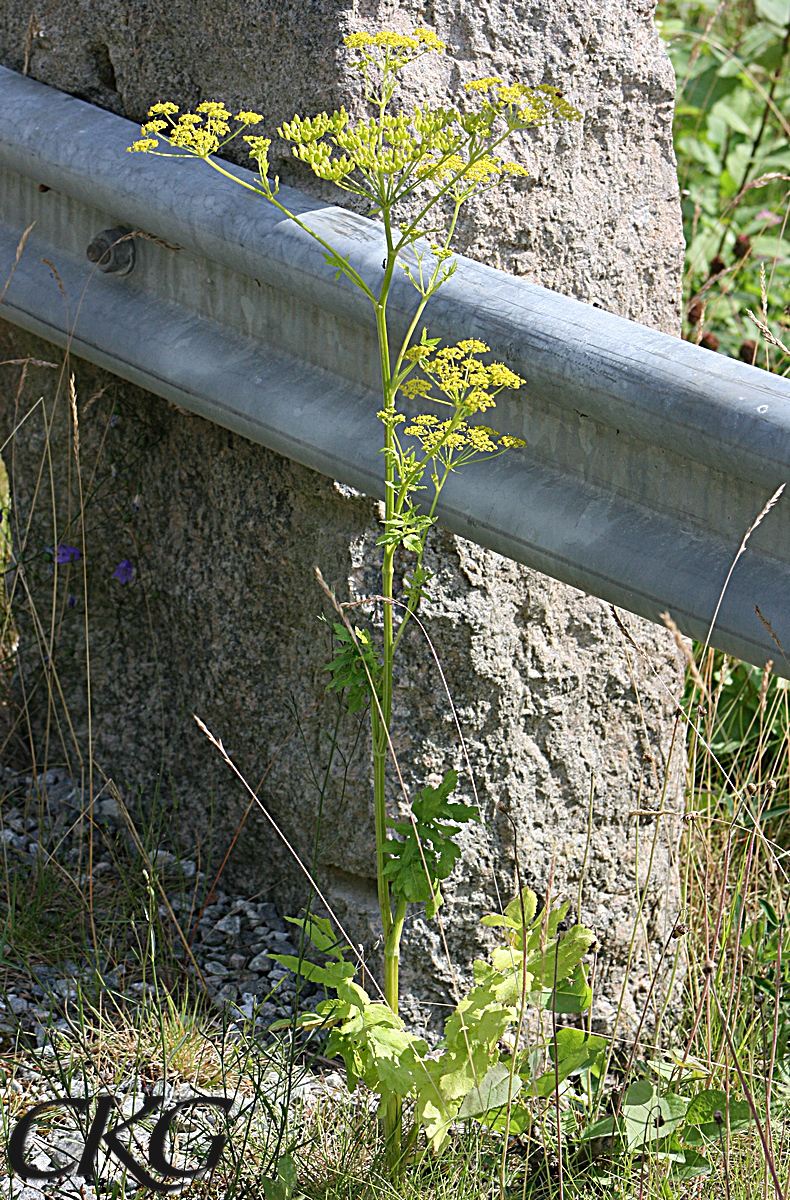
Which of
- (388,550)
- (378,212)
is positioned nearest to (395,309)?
(378,212)

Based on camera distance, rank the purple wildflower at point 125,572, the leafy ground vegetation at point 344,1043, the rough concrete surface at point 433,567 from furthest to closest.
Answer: the purple wildflower at point 125,572, the rough concrete surface at point 433,567, the leafy ground vegetation at point 344,1043

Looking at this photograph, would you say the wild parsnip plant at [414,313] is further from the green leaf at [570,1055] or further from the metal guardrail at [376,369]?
the green leaf at [570,1055]

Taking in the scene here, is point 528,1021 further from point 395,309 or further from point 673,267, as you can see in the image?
point 673,267

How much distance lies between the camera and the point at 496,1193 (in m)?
1.73

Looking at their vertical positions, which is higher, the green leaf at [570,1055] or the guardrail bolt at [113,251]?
the guardrail bolt at [113,251]

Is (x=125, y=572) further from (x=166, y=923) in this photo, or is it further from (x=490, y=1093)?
(x=490, y=1093)

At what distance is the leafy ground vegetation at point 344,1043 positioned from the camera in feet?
5.21

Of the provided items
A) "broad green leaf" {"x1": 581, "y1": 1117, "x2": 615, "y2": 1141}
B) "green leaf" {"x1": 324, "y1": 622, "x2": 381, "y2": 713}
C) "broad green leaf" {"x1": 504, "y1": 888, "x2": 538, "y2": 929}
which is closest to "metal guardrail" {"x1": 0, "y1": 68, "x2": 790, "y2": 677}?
"green leaf" {"x1": 324, "y1": 622, "x2": 381, "y2": 713}

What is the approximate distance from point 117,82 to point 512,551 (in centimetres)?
121

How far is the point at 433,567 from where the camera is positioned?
188 centimetres

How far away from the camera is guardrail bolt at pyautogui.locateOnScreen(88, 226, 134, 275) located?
1967mm

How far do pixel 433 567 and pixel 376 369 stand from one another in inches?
13.7

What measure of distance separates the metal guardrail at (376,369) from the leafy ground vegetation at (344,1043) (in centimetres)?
21

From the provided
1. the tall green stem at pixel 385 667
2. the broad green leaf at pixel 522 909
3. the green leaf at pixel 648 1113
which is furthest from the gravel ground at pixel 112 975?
the green leaf at pixel 648 1113
